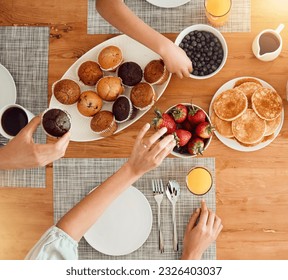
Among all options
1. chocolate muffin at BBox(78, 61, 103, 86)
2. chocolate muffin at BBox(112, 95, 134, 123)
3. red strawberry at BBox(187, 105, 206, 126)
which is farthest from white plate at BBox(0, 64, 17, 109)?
red strawberry at BBox(187, 105, 206, 126)

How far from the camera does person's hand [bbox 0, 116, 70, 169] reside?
1.32 metres

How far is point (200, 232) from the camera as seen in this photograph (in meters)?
1.43

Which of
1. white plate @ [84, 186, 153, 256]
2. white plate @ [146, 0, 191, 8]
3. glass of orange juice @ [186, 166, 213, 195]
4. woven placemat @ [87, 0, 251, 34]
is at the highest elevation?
white plate @ [146, 0, 191, 8]

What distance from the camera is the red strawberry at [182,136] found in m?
1.38

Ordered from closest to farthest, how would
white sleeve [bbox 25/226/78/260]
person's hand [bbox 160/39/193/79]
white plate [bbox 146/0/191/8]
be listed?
white sleeve [bbox 25/226/78/260], person's hand [bbox 160/39/193/79], white plate [bbox 146/0/191/8]

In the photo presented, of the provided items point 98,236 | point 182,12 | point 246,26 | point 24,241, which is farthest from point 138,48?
point 24,241

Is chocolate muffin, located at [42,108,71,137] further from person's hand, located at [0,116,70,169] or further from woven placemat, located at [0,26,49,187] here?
woven placemat, located at [0,26,49,187]

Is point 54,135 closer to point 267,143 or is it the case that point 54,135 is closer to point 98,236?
point 98,236

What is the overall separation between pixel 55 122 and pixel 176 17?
51 centimetres

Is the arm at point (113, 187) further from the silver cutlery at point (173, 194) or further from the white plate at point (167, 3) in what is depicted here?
the white plate at point (167, 3)

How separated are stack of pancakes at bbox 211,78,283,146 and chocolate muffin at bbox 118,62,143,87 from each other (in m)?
0.25

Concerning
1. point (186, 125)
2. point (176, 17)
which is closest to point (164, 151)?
point (186, 125)

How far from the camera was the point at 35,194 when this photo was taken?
1.51 metres
